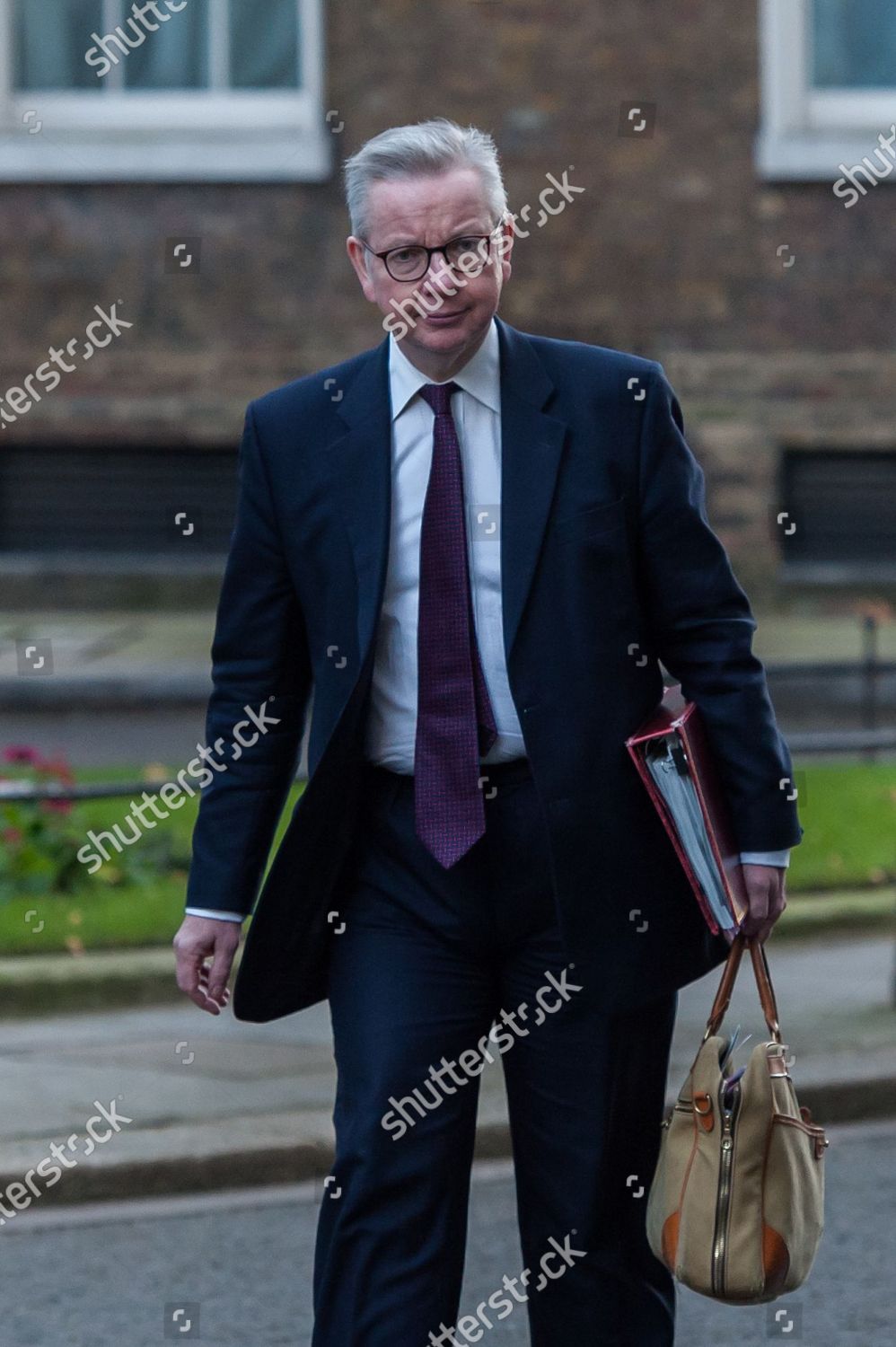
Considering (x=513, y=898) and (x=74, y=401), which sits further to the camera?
(x=74, y=401)

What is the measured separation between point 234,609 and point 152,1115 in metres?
2.53

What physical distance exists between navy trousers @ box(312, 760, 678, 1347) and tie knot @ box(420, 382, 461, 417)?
535mm

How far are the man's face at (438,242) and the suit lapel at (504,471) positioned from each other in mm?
144

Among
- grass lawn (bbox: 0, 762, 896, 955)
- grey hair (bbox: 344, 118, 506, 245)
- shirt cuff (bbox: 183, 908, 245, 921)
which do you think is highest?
grey hair (bbox: 344, 118, 506, 245)

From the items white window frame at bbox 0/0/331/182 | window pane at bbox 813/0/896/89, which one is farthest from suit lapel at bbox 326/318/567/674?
window pane at bbox 813/0/896/89

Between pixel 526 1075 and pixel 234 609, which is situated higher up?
pixel 234 609

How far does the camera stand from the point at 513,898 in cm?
338

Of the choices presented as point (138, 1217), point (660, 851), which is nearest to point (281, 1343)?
point (138, 1217)

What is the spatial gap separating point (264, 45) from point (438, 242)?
11.9 m

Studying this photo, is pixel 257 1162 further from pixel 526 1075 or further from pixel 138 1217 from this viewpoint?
pixel 526 1075

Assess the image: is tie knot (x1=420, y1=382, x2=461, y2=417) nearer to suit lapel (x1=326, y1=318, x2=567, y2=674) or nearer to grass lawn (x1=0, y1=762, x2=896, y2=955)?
suit lapel (x1=326, y1=318, x2=567, y2=674)

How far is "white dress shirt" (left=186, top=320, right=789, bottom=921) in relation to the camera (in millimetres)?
3342

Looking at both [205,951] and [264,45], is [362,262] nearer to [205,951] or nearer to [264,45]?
[205,951]

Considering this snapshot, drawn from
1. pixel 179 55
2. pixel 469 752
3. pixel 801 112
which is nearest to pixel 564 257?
pixel 801 112
